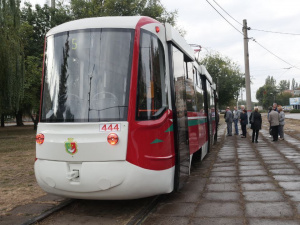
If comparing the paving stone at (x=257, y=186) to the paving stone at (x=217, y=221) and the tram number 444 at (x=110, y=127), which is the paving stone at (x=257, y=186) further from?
the tram number 444 at (x=110, y=127)

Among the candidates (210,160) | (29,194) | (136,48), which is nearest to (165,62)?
(136,48)

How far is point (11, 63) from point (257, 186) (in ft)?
47.3

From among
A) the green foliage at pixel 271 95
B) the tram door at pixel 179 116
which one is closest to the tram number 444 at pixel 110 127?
the tram door at pixel 179 116

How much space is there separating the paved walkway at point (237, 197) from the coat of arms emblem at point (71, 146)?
4.61 feet

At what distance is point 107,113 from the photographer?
15.4ft

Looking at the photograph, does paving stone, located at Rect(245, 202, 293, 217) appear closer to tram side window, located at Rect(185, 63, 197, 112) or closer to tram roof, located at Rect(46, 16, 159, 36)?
tram side window, located at Rect(185, 63, 197, 112)

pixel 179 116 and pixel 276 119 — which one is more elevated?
pixel 179 116

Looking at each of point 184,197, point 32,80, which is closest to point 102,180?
point 184,197

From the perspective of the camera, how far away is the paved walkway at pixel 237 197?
4.59m

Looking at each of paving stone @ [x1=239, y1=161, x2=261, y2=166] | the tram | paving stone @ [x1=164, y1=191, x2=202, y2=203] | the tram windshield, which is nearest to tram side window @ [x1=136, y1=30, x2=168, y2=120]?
the tram

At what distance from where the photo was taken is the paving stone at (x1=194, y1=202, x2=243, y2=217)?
4.76 meters

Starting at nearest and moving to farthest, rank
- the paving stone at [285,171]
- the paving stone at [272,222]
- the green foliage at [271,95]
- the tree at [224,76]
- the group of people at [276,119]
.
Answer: the paving stone at [272,222] → the paving stone at [285,171] → the group of people at [276,119] → the tree at [224,76] → the green foliage at [271,95]

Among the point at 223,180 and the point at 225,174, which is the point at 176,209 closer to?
the point at 223,180

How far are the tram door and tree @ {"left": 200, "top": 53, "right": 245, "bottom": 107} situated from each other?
39683 millimetres
